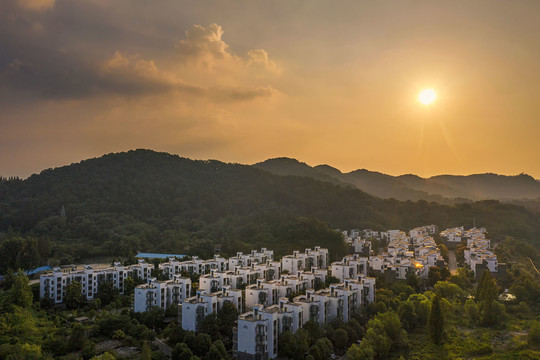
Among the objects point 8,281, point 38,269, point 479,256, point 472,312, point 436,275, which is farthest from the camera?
point 479,256

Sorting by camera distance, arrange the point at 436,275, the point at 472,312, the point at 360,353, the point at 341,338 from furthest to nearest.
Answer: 1. the point at 436,275
2. the point at 472,312
3. the point at 341,338
4. the point at 360,353

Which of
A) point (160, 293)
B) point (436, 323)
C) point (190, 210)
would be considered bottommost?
point (436, 323)

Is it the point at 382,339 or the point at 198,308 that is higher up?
the point at 198,308

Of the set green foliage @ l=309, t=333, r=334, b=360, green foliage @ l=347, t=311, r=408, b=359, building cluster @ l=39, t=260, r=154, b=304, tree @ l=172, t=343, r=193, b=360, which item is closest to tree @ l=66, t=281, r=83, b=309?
building cluster @ l=39, t=260, r=154, b=304

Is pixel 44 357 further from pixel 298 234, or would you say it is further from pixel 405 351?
pixel 298 234

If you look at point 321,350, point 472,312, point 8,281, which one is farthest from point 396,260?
point 8,281

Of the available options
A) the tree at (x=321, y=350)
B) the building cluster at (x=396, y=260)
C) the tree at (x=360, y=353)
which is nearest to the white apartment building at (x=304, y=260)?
the building cluster at (x=396, y=260)

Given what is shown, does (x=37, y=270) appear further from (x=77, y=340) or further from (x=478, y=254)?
(x=478, y=254)

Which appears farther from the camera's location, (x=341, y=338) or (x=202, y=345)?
(x=341, y=338)
